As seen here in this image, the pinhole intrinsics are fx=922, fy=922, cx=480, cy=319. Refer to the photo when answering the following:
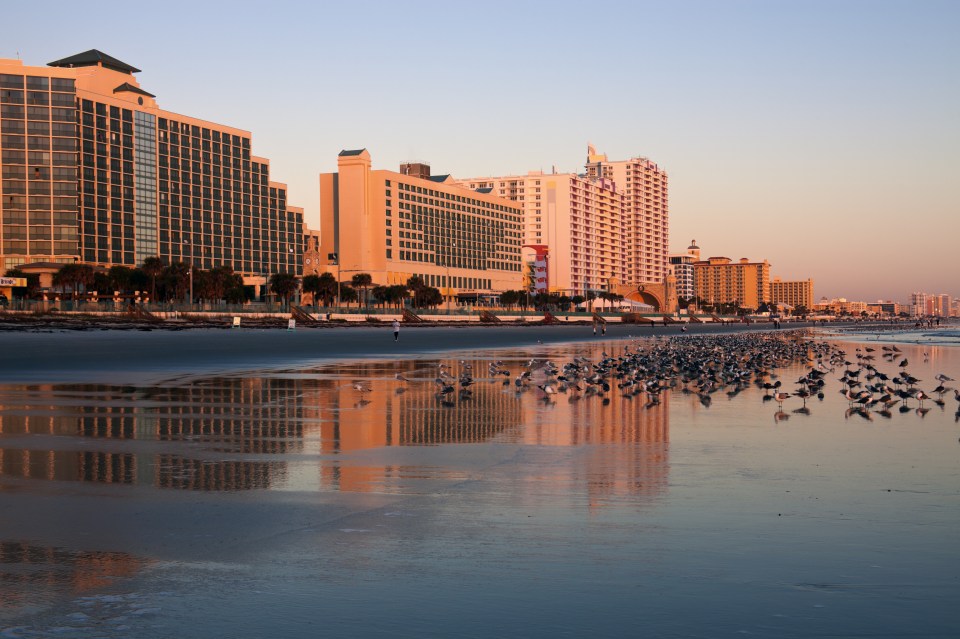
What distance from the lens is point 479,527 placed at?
8.38 metres

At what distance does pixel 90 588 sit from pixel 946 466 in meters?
10.2

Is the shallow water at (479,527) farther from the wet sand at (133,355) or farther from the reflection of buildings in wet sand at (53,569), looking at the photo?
the wet sand at (133,355)

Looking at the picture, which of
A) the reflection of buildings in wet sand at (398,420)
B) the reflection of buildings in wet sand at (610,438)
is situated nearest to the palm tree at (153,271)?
the reflection of buildings in wet sand at (398,420)

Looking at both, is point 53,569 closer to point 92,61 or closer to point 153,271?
point 153,271

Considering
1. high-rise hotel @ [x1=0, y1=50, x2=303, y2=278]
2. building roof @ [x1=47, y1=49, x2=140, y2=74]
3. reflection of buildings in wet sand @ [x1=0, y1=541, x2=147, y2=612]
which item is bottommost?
→ reflection of buildings in wet sand @ [x1=0, y1=541, x2=147, y2=612]

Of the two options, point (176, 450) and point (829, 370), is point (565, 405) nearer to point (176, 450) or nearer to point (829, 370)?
point (176, 450)

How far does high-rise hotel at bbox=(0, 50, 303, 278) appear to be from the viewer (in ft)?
510

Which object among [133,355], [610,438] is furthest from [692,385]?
[133,355]

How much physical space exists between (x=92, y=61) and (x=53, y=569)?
184233mm

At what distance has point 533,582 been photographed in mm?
6645

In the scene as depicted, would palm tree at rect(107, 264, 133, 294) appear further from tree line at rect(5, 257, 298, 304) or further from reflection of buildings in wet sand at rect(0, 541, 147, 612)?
reflection of buildings in wet sand at rect(0, 541, 147, 612)

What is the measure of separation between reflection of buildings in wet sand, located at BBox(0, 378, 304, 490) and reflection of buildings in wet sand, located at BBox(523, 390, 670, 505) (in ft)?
12.6

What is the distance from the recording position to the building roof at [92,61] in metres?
171

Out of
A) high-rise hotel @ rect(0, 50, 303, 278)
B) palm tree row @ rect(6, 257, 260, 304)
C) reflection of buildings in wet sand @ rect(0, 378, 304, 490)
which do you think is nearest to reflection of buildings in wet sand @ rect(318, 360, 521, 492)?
reflection of buildings in wet sand @ rect(0, 378, 304, 490)
